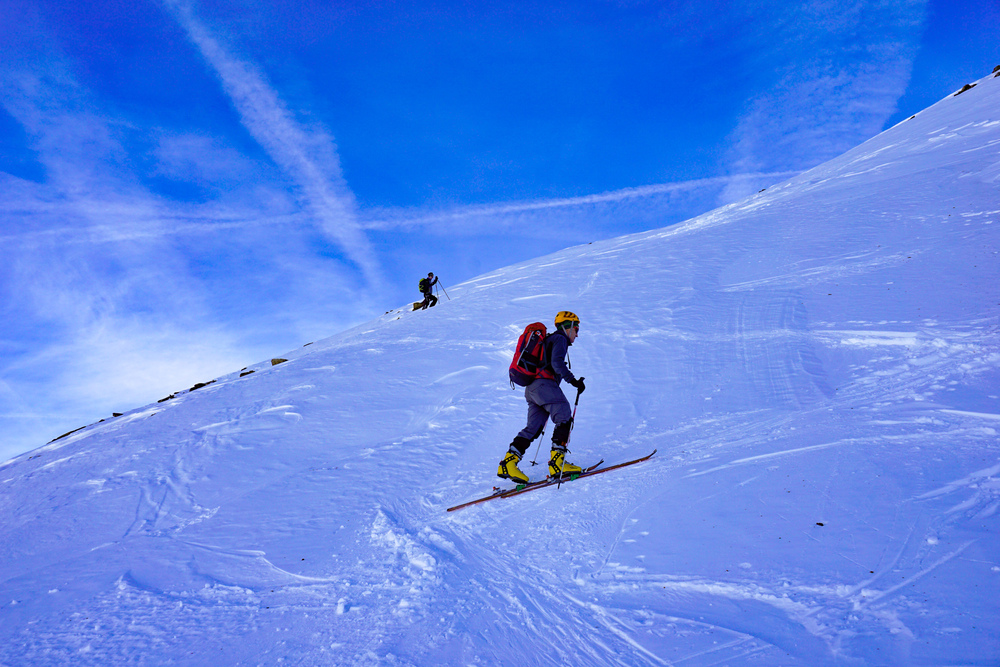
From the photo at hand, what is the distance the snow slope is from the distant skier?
7.35 metres

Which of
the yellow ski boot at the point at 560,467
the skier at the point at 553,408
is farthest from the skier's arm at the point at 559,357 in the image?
the yellow ski boot at the point at 560,467

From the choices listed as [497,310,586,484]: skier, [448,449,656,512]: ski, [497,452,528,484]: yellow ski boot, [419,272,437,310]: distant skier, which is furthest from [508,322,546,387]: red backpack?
[419,272,437,310]: distant skier

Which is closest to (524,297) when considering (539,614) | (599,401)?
(599,401)

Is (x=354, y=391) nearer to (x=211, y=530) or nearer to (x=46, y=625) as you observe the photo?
(x=211, y=530)

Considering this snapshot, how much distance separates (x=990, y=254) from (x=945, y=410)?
5480mm

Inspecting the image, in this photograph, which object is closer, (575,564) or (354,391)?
(575,564)

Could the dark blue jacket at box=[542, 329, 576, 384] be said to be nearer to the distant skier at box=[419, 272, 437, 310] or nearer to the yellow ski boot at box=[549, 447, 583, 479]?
the yellow ski boot at box=[549, 447, 583, 479]

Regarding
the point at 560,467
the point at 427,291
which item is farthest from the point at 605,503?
the point at 427,291

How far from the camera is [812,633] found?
2.91 metres

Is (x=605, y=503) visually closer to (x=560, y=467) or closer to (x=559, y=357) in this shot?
(x=560, y=467)

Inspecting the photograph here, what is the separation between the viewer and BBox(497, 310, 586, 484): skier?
5582 millimetres

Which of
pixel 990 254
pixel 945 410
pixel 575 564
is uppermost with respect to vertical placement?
pixel 990 254

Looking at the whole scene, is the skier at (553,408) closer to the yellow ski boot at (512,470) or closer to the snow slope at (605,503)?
the yellow ski boot at (512,470)

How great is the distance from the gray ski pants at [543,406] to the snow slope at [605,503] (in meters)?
0.67
